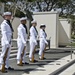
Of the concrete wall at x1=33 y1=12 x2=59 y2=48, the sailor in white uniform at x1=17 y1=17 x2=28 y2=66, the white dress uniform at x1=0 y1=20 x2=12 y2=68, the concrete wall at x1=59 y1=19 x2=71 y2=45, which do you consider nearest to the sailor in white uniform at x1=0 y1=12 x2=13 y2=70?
the white dress uniform at x1=0 y1=20 x2=12 y2=68

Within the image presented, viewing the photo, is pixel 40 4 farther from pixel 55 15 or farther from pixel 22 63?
pixel 22 63

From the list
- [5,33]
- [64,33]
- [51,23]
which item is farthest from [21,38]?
[64,33]

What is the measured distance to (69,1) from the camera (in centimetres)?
4850

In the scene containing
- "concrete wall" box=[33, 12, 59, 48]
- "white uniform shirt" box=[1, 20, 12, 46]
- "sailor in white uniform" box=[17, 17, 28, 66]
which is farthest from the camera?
"concrete wall" box=[33, 12, 59, 48]

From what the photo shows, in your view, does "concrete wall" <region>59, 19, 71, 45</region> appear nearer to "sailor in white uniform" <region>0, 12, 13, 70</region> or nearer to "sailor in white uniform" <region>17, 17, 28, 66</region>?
"sailor in white uniform" <region>17, 17, 28, 66</region>

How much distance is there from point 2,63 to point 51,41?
17686 millimetres

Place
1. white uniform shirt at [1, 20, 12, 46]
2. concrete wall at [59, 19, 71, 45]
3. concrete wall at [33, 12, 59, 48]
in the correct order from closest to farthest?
white uniform shirt at [1, 20, 12, 46] → concrete wall at [33, 12, 59, 48] → concrete wall at [59, 19, 71, 45]

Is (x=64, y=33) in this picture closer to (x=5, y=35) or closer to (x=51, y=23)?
(x=51, y=23)

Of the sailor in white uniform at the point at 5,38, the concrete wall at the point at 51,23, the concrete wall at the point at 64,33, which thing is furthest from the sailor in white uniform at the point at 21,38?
the concrete wall at the point at 64,33

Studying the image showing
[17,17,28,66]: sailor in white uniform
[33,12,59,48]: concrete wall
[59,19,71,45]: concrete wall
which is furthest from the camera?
[59,19,71,45]: concrete wall

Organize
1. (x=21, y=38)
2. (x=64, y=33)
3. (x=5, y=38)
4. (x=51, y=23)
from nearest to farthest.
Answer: (x=5, y=38)
(x=21, y=38)
(x=51, y=23)
(x=64, y=33)

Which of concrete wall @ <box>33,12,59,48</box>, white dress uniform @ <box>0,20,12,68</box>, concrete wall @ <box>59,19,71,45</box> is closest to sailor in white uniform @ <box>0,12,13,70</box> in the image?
white dress uniform @ <box>0,20,12,68</box>

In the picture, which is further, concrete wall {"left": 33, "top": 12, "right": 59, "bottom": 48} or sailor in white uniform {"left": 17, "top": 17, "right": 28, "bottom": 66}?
concrete wall {"left": 33, "top": 12, "right": 59, "bottom": 48}

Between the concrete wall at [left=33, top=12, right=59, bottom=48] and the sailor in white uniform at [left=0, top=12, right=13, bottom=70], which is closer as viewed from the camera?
the sailor in white uniform at [left=0, top=12, right=13, bottom=70]
